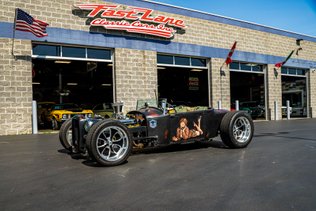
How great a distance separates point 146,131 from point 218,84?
14.3 m

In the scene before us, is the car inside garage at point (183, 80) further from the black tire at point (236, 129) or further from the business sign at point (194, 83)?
the black tire at point (236, 129)

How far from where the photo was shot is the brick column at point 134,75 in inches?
640

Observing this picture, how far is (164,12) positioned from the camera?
59.0 ft

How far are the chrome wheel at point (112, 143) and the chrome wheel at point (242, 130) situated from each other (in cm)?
302

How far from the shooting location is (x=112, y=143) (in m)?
5.95

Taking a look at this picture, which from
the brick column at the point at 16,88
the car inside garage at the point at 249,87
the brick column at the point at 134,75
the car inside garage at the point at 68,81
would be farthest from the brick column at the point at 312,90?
the brick column at the point at 16,88

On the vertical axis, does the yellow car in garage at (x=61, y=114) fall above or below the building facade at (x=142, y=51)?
below

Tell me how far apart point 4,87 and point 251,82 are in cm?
2478

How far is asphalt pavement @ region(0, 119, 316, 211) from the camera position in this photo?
3656mm

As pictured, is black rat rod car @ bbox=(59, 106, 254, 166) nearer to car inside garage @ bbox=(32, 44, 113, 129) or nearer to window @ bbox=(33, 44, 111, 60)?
window @ bbox=(33, 44, 111, 60)

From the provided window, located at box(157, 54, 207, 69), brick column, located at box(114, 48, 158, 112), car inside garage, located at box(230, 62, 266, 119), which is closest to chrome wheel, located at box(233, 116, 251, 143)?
brick column, located at box(114, 48, 158, 112)

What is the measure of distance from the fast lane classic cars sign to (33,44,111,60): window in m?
1.30

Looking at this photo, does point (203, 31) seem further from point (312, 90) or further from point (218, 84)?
point (312, 90)

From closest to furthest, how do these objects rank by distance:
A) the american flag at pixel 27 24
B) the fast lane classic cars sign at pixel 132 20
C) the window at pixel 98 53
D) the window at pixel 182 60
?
the american flag at pixel 27 24
the fast lane classic cars sign at pixel 132 20
the window at pixel 98 53
the window at pixel 182 60
